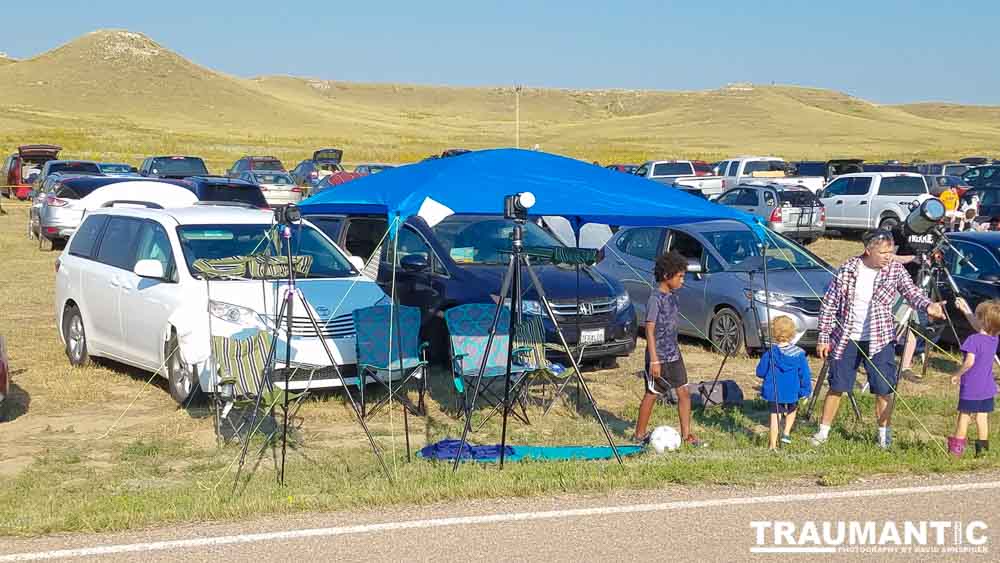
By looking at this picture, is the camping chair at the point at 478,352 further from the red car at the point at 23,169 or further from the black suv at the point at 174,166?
the red car at the point at 23,169

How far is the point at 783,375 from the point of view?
7984 millimetres

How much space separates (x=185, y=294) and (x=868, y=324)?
17.1ft

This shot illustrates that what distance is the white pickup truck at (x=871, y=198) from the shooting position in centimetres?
2616

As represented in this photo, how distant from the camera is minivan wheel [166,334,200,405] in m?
9.23

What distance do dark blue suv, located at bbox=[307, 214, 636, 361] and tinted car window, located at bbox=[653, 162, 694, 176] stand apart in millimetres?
26101

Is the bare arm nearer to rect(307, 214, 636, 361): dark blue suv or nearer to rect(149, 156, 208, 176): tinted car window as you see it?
rect(307, 214, 636, 361): dark blue suv

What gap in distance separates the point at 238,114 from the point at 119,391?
373 ft

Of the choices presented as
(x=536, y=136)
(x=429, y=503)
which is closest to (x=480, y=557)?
(x=429, y=503)

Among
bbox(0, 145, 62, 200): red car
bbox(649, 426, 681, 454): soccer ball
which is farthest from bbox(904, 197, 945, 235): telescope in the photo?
bbox(0, 145, 62, 200): red car

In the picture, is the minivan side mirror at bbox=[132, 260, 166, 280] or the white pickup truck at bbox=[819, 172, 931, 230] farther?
the white pickup truck at bbox=[819, 172, 931, 230]

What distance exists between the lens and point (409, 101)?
Result: 18962cm

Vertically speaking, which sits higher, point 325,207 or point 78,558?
point 325,207

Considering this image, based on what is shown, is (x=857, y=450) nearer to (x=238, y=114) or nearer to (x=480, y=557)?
(x=480, y=557)

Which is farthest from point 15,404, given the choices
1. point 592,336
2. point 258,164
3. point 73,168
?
point 258,164
